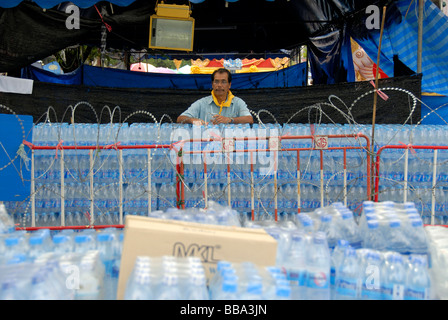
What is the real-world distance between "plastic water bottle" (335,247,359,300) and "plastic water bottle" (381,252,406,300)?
15cm

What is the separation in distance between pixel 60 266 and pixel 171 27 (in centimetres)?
897

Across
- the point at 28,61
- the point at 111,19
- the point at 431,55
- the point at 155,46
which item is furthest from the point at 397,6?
the point at 28,61

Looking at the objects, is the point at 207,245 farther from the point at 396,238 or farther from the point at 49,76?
the point at 49,76

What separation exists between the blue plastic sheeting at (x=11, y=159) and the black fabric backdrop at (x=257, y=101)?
328cm

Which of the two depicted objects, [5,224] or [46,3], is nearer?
[5,224]

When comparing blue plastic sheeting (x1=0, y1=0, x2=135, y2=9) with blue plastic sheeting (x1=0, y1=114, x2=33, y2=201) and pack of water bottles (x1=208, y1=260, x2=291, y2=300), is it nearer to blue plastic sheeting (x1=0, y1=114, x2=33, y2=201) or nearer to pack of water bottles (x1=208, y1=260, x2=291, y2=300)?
blue plastic sheeting (x1=0, y1=114, x2=33, y2=201)

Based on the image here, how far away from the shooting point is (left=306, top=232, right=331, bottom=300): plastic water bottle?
8.41 ft

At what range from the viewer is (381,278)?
260 centimetres

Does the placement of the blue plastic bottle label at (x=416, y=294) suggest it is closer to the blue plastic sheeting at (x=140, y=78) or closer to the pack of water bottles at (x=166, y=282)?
the pack of water bottles at (x=166, y=282)

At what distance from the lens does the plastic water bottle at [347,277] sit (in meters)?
2.59

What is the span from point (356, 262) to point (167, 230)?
109 centimetres

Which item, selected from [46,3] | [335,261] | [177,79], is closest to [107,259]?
[335,261]

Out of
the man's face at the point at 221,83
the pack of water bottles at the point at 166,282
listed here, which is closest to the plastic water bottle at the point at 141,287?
the pack of water bottles at the point at 166,282
